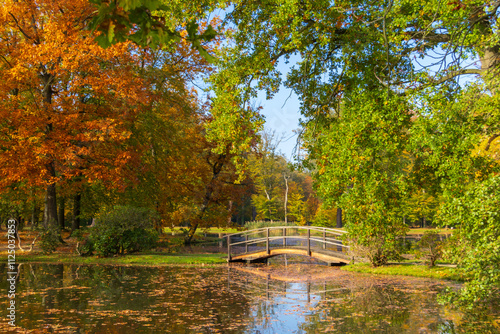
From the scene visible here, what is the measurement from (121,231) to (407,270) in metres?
11.3

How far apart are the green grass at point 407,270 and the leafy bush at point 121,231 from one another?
28.3 feet

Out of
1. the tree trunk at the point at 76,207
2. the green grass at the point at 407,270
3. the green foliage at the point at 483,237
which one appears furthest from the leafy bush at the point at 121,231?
the green foliage at the point at 483,237

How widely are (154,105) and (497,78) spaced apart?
18.7m

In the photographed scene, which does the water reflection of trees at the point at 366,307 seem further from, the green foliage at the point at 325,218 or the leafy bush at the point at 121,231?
the green foliage at the point at 325,218

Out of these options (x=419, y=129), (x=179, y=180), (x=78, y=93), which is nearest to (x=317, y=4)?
(x=419, y=129)

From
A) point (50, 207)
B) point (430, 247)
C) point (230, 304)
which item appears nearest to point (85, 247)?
point (50, 207)

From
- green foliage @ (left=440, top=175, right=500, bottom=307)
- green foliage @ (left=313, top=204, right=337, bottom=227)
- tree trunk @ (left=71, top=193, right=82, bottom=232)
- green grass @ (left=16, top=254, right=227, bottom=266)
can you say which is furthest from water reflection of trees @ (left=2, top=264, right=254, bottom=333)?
green foliage @ (left=313, top=204, right=337, bottom=227)

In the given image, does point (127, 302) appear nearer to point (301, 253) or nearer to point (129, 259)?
point (129, 259)

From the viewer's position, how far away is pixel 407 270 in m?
13.1

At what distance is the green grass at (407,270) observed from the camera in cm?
1236

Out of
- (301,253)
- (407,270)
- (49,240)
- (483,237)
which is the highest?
(483,237)

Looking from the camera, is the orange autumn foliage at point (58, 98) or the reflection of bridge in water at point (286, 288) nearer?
the reflection of bridge in water at point (286, 288)

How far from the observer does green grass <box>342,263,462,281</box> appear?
12364 mm

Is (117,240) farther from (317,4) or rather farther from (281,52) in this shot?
(317,4)
